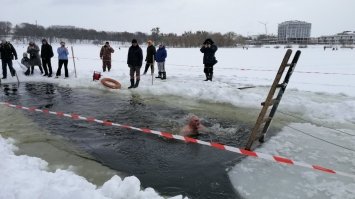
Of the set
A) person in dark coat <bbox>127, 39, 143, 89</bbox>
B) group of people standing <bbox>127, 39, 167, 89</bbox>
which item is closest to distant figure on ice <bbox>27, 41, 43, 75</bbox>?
group of people standing <bbox>127, 39, 167, 89</bbox>

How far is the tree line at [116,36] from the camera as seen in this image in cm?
12306

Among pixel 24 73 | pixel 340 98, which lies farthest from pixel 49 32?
pixel 340 98

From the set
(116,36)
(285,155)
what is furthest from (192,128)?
(116,36)

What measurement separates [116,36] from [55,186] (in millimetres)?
180308

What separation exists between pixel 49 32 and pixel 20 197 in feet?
551

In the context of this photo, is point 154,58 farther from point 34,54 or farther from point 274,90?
point 274,90

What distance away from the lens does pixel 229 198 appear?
15.1 feet

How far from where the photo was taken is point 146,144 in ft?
22.2

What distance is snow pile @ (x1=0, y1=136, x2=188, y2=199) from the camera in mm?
3477

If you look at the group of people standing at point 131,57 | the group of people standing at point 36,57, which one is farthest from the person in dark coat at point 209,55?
the group of people standing at point 36,57

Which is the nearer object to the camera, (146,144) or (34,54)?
(146,144)

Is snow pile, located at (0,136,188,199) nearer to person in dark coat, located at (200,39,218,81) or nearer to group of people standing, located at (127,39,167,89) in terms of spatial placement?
group of people standing, located at (127,39,167,89)

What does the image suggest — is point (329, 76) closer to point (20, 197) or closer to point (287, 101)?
point (287, 101)

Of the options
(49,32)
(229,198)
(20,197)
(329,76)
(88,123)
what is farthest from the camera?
(49,32)
